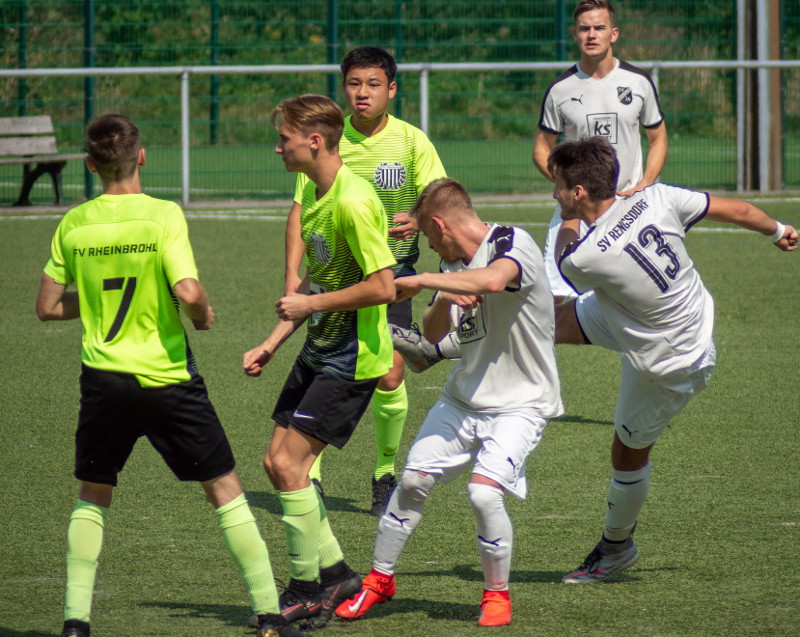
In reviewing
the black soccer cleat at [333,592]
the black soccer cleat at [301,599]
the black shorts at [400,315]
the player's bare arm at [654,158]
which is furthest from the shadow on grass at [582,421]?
the black soccer cleat at [301,599]

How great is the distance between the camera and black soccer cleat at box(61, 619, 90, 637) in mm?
4234

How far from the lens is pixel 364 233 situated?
455 cm

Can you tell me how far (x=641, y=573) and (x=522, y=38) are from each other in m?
20.2

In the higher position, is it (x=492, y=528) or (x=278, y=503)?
(x=492, y=528)

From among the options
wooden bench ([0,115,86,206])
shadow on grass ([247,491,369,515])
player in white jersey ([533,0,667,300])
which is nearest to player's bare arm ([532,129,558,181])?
player in white jersey ([533,0,667,300])

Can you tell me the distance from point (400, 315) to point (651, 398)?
176 cm

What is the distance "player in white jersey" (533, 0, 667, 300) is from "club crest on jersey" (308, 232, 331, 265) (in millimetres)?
3165

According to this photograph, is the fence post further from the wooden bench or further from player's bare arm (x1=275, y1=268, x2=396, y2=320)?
player's bare arm (x1=275, y1=268, x2=396, y2=320)

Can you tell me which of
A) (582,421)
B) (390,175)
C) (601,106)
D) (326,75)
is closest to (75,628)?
(390,175)

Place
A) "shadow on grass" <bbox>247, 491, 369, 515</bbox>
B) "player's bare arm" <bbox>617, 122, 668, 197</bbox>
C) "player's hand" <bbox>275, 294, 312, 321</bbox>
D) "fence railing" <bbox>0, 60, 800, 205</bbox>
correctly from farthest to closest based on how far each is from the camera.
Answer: "fence railing" <bbox>0, 60, 800, 205</bbox> < "player's bare arm" <bbox>617, 122, 668, 197</bbox> < "shadow on grass" <bbox>247, 491, 369, 515</bbox> < "player's hand" <bbox>275, 294, 312, 321</bbox>

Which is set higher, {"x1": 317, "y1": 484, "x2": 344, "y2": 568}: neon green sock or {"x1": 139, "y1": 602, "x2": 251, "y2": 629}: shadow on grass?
{"x1": 317, "y1": 484, "x2": 344, "y2": 568}: neon green sock

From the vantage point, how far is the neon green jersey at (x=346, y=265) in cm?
456

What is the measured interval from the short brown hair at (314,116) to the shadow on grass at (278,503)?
212cm

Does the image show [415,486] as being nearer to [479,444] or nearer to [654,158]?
[479,444]
